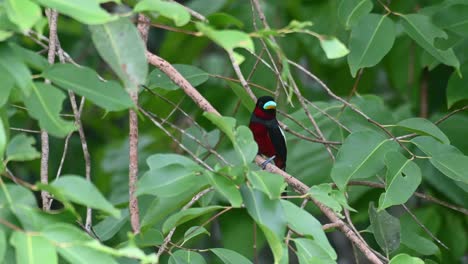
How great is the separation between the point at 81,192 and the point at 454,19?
1.87 metres

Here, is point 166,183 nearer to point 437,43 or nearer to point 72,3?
point 72,3

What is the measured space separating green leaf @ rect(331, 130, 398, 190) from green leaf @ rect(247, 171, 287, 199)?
0.76 metres

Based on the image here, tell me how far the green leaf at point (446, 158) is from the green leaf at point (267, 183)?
94cm

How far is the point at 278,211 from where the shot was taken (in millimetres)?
2168

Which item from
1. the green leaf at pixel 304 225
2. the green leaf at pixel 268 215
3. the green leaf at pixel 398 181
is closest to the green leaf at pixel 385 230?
the green leaf at pixel 398 181

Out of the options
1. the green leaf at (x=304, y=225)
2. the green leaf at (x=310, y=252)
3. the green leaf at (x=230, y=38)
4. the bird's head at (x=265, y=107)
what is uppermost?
the green leaf at (x=230, y=38)

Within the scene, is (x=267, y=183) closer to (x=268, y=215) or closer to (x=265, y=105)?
(x=268, y=215)

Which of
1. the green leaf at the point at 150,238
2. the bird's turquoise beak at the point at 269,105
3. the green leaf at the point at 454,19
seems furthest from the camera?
the bird's turquoise beak at the point at 269,105

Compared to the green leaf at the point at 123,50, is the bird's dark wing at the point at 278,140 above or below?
below

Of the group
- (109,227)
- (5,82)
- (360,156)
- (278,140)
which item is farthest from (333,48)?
(278,140)

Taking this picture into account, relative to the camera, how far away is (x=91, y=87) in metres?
2.13

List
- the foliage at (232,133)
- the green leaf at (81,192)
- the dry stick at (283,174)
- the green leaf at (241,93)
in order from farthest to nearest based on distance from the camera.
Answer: the green leaf at (241,93), the dry stick at (283,174), the foliage at (232,133), the green leaf at (81,192)

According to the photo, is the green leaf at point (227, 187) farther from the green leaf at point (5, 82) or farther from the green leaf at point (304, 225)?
the green leaf at point (5, 82)

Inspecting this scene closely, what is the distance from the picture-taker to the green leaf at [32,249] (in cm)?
178
